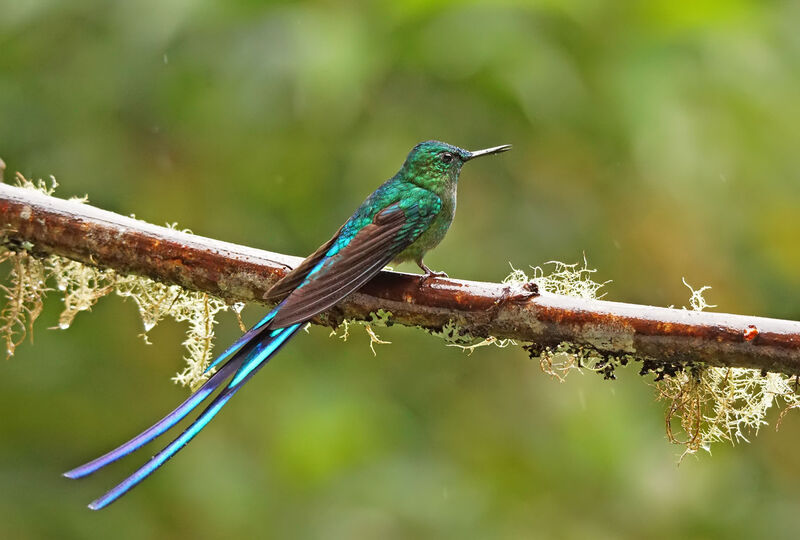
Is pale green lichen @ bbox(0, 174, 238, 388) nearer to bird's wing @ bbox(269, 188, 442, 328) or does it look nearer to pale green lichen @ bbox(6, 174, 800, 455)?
pale green lichen @ bbox(6, 174, 800, 455)

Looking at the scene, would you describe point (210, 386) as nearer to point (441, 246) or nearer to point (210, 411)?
point (210, 411)

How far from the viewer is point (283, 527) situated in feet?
11.8

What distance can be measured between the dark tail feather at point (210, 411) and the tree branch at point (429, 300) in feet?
0.49

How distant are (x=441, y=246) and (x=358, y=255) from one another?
156 centimetres

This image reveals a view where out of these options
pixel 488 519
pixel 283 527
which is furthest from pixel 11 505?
pixel 488 519

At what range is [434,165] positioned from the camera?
2381mm

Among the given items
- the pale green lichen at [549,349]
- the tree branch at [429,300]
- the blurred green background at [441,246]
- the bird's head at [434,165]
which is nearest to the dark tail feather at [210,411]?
the tree branch at [429,300]

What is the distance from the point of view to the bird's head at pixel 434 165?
2.36 m

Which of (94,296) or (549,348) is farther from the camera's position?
(94,296)

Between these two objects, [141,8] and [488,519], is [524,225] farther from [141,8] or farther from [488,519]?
[141,8]

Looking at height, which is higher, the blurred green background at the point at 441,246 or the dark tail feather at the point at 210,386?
the blurred green background at the point at 441,246

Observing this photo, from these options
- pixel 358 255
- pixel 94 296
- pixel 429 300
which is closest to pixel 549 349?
pixel 429 300

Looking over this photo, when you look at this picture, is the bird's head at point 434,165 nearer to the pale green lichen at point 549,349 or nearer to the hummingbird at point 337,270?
the hummingbird at point 337,270

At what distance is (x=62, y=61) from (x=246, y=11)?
3.17 feet
